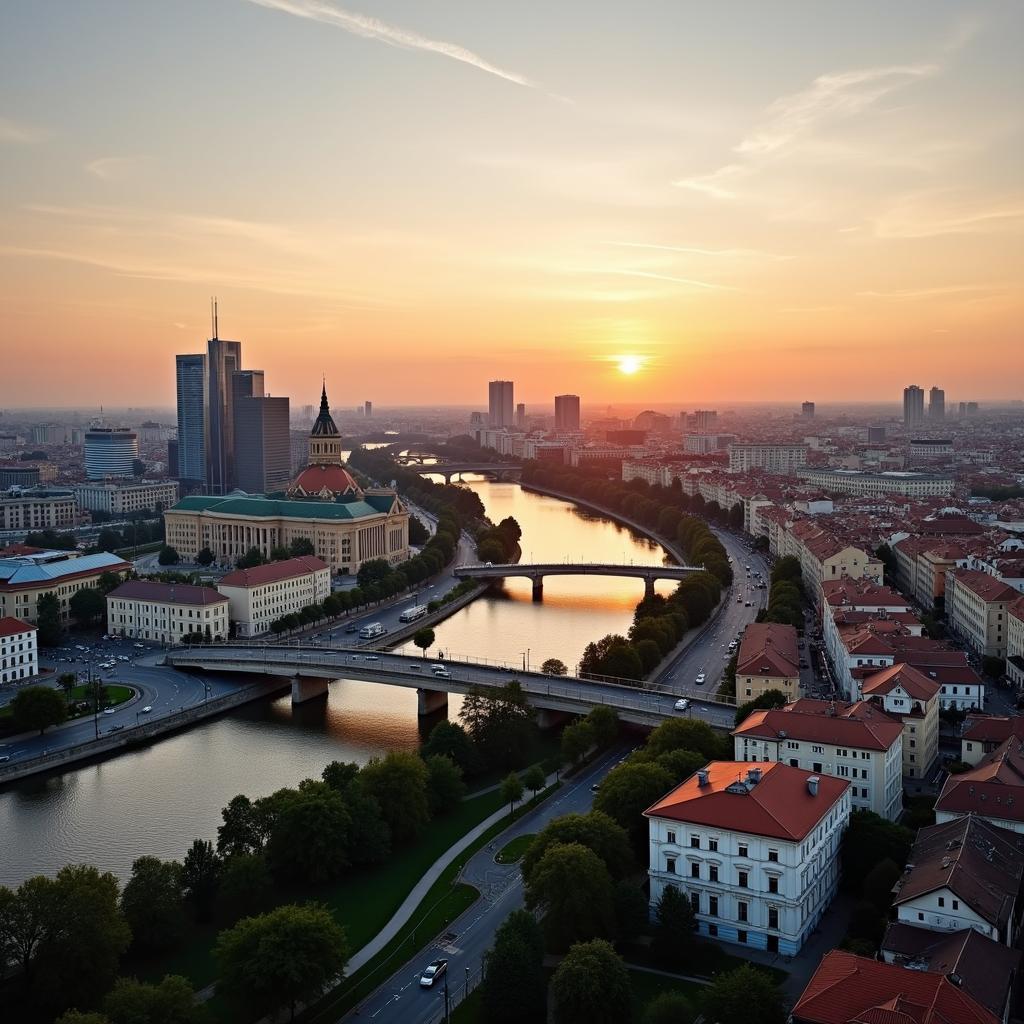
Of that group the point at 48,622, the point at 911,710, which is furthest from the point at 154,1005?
the point at 48,622

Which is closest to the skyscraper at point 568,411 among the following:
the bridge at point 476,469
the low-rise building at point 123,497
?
the bridge at point 476,469

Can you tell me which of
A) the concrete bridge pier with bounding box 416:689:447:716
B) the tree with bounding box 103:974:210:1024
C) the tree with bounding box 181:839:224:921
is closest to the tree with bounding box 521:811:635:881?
the tree with bounding box 181:839:224:921

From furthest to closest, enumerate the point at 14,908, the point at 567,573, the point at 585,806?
the point at 567,573
the point at 585,806
the point at 14,908

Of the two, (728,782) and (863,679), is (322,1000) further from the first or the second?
(863,679)

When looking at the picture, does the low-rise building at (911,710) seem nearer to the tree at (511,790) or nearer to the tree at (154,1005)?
the tree at (511,790)

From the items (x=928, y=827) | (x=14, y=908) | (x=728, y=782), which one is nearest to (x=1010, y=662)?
(x=928, y=827)

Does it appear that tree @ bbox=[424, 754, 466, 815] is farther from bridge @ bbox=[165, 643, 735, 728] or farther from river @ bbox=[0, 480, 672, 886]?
bridge @ bbox=[165, 643, 735, 728]
